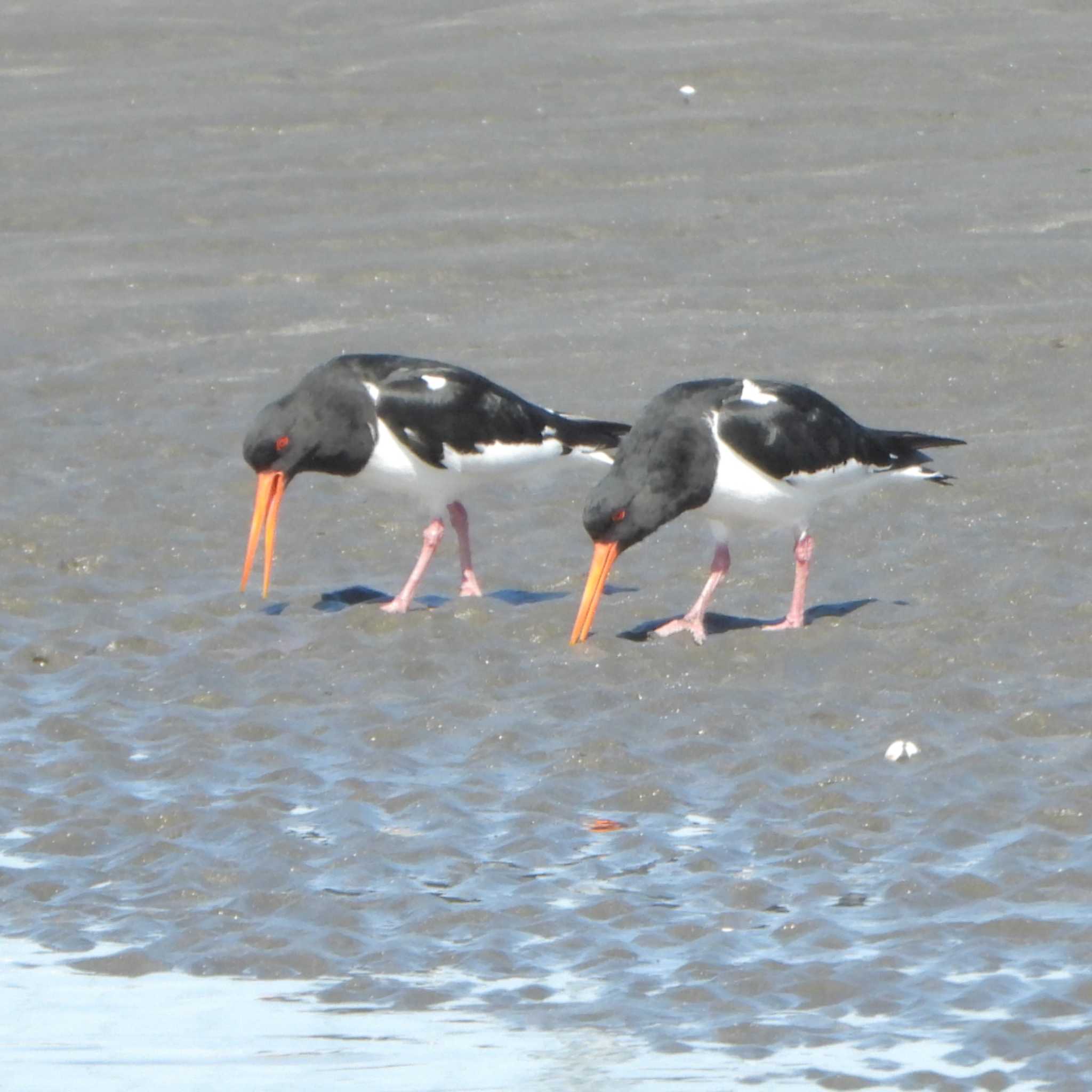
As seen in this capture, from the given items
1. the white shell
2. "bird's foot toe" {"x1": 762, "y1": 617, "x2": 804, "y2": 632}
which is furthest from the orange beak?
the white shell

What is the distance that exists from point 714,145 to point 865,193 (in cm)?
119

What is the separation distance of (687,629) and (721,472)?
0.60m

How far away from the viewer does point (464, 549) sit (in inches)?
375

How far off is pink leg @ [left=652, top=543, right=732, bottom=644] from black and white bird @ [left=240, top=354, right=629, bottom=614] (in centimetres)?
97

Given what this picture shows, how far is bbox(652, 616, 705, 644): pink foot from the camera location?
870 cm

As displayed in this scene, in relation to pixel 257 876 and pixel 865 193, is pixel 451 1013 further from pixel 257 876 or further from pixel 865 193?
pixel 865 193

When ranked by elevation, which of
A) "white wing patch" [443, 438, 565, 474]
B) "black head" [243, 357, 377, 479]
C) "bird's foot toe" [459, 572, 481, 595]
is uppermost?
"black head" [243, 357, 377, 479]

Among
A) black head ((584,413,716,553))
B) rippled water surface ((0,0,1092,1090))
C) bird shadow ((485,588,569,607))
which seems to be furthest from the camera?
bird shadow ((485,588,569,607))

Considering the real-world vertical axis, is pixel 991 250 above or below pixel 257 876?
above

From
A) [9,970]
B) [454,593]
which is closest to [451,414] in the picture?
[454,593]

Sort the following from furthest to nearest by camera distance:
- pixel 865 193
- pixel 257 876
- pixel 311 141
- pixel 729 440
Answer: pixel 311 141
pixel 865 193
pixel 729 440
pixel 257 876

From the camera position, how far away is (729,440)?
8.83m

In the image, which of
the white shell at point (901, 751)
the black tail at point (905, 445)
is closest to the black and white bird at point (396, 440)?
the black tail at point (905, 445)

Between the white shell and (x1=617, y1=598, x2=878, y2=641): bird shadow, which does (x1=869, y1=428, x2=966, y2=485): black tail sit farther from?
the white shell
